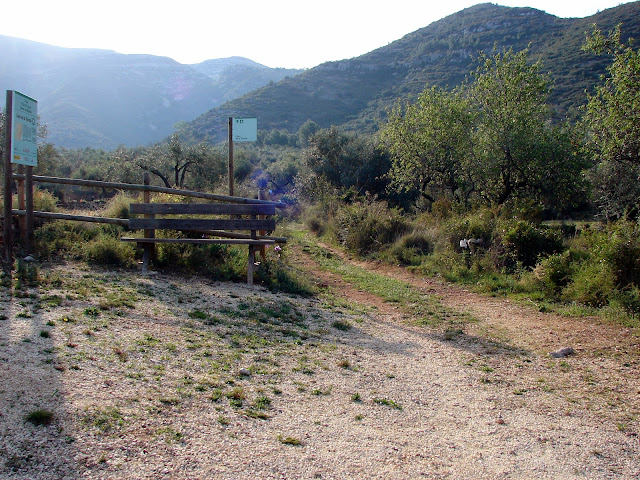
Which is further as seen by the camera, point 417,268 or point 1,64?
point 1,64

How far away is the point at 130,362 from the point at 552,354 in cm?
479

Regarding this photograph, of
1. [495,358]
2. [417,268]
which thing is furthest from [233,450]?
[417,268]

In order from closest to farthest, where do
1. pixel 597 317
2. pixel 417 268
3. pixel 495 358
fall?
pixel 495 358 < pixel 597 317 < pixel 417 268

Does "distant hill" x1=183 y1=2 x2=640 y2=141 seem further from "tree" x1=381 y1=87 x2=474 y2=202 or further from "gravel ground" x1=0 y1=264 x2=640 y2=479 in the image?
"gravel ground" x1=0 y1=264 x2=640 y2=479

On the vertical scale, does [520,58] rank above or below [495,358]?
above

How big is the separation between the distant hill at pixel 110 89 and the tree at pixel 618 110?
7613cm

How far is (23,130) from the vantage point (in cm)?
761

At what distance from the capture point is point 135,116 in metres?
103

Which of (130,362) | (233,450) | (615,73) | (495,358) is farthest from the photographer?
(615,73)

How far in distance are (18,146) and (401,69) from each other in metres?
65.8

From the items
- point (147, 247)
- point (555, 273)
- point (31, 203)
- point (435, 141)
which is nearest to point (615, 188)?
point (435, 141)

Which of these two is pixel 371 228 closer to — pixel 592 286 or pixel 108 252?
pixel 592 286

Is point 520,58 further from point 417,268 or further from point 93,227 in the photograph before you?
point 93,227

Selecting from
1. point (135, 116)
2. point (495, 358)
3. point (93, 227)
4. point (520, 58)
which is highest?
point (135, 116)
